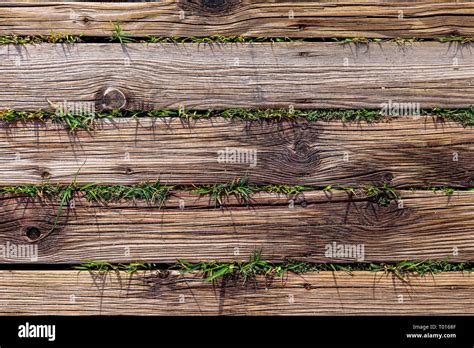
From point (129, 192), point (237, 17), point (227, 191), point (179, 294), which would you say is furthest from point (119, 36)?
point (179, 294)

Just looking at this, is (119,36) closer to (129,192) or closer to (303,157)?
(129,192)

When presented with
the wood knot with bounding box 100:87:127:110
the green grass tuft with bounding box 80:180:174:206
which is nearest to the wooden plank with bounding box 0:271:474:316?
the green grass tuft with bounding box 80:180:174:206

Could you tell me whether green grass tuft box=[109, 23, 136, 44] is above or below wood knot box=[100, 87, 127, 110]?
above

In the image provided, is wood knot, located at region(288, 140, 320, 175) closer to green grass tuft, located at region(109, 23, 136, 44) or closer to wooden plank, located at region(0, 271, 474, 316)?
wooden plank, located at region(0, 271, 474, 316)

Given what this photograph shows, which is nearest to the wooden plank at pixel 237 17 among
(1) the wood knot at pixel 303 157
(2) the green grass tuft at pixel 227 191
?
(1) the wood knot at pixel 303 157

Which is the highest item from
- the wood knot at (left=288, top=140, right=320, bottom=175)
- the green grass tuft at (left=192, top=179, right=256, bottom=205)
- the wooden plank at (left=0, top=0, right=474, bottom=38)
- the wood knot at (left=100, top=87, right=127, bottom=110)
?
the wooden plank at (left=0, top=0, right=474, bottom=38)

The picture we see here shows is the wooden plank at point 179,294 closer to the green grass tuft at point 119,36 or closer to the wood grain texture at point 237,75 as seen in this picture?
the wood grain texture at point 237,75
